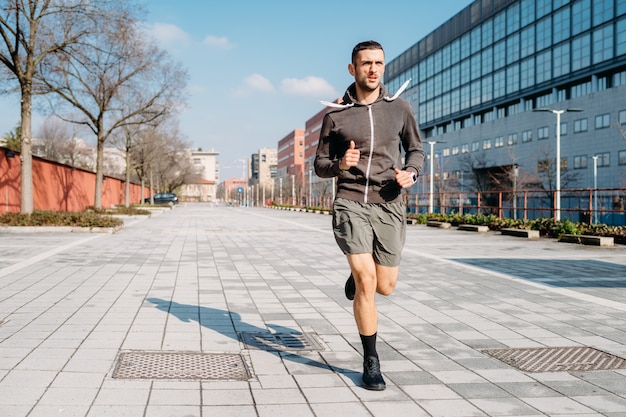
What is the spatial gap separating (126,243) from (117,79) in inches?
629

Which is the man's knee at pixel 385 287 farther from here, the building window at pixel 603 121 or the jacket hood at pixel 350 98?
the building window at pixel 603 121

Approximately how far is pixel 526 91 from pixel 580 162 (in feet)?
33.0

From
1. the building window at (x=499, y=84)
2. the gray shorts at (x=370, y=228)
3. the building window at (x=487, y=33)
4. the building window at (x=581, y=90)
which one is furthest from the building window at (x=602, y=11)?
the gray shorts at (x=370, y=228)

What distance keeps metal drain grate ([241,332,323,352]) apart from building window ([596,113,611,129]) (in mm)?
51956

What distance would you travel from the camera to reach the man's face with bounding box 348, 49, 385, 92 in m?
3.74

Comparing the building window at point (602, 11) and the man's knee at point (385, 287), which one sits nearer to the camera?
the man's knee at point (385, 287)

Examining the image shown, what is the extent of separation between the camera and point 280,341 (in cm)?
499

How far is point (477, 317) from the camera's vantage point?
6.08 meters

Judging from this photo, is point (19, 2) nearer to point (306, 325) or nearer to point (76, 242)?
point (76, 242)

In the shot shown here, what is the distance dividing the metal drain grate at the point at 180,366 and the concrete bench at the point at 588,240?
13250 millimetres

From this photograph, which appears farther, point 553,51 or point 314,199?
point 314,199

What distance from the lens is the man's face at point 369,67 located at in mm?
3736

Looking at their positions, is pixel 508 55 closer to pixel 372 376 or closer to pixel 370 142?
pixel 370 142

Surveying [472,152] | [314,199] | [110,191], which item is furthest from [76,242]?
[472,152]
